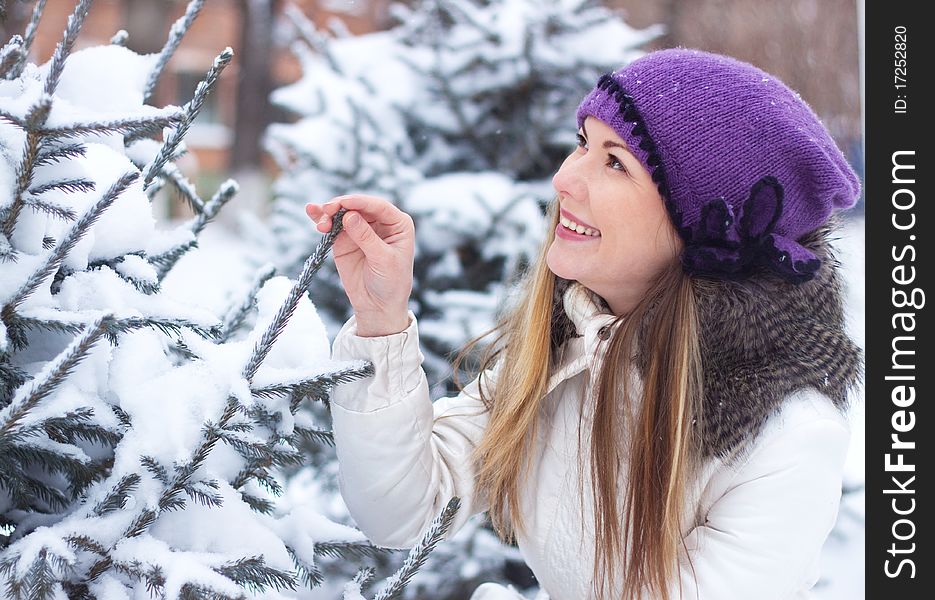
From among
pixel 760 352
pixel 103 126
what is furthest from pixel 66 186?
pixel 760 352

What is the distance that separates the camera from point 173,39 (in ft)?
3.89

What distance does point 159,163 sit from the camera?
1.07 m

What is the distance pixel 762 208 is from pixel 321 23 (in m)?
17.4

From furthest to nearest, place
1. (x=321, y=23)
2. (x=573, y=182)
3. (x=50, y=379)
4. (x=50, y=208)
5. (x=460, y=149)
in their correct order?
(x=321, y=23) < (x=460, y=149) < (x=573, y=182) < (x=50, y=208) < (x=50, y=379)

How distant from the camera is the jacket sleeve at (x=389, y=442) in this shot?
135 cm

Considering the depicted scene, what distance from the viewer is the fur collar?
53.8 inches

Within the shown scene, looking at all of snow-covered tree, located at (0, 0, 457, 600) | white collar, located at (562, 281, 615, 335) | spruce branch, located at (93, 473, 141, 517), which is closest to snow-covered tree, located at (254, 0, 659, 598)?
white collar, located at (562, 281, 615, 335)

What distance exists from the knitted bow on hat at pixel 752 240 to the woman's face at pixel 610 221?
0.09 m

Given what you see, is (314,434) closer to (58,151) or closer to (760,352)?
(58,151)

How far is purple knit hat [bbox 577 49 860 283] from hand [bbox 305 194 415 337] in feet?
1.49

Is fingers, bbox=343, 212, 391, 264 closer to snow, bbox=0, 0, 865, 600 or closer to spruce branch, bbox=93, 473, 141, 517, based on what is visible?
snow, bbox=0, 0, 865, 600

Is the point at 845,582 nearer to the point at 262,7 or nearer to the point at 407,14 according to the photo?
the point at 407,14
